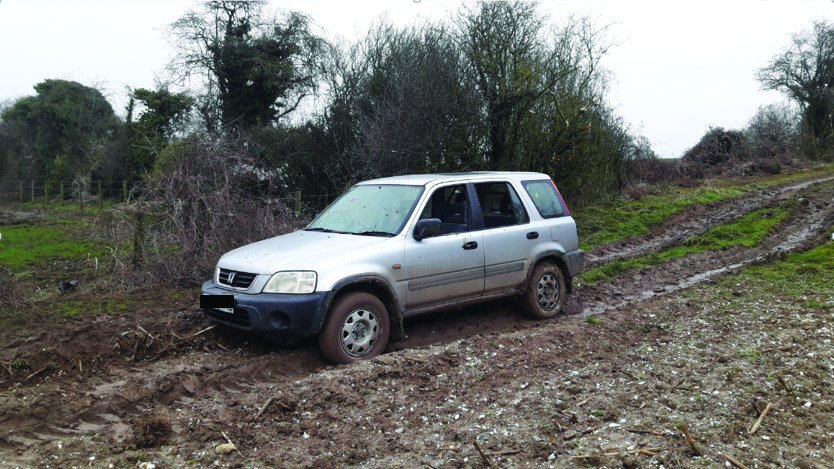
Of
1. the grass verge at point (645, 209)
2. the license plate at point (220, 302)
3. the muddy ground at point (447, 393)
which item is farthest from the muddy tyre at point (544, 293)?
the grass verge at point (645, 209)

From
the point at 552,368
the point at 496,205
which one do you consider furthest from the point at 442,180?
the point at 552,368

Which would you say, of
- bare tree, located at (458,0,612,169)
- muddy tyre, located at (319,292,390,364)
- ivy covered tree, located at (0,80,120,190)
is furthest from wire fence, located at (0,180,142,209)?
muddy tyre, located at (319,292,390,364)

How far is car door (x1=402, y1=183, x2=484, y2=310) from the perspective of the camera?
22.7 ft

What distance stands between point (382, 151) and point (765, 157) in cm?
2760

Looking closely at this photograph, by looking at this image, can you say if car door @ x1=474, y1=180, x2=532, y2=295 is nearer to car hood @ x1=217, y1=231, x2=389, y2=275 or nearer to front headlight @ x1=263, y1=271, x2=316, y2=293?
car hood @ x1=217, y1=231, x2=389, y2=275

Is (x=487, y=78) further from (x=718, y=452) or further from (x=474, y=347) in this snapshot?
(x=718, y=452)

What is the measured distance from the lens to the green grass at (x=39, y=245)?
44.4ft

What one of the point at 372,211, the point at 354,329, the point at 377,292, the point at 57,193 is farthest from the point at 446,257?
the point at 57,193

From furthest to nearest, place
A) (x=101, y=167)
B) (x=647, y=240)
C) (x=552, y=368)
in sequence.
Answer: (x=101, y=167)
(x=647, y=240)
(x=552, y=368)

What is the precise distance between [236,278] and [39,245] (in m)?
12.0

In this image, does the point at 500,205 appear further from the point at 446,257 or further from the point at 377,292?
the point at 377,292

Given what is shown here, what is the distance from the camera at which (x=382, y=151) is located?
15883 mm

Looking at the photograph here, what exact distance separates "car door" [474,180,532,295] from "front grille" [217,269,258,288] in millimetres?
2633

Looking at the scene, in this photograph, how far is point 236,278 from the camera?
21.6 feet
